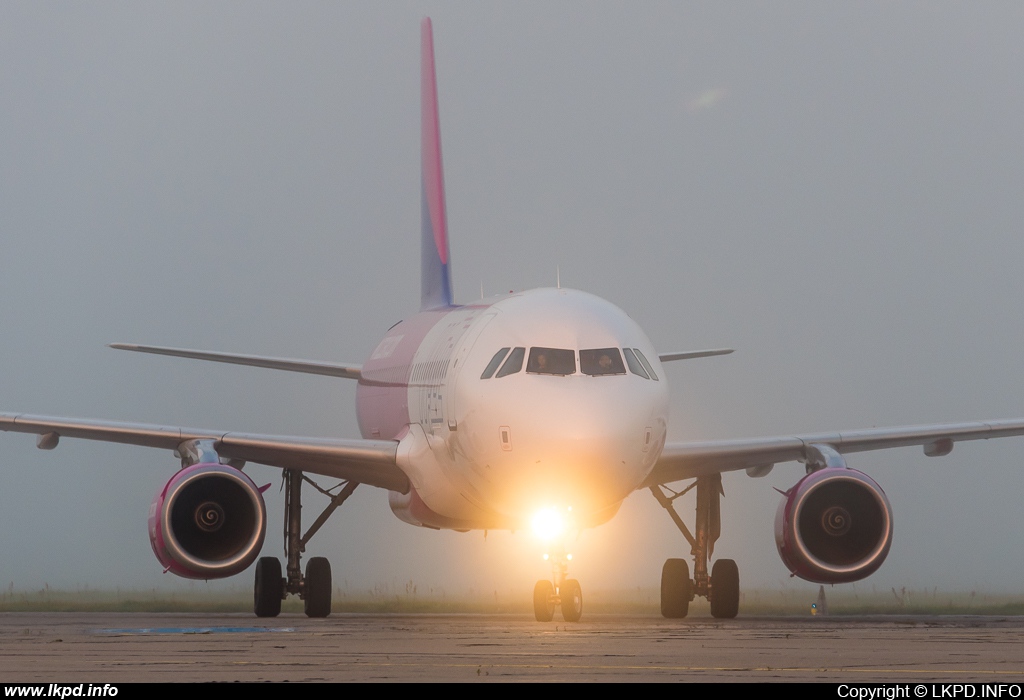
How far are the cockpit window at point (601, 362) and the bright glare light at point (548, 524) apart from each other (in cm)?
154

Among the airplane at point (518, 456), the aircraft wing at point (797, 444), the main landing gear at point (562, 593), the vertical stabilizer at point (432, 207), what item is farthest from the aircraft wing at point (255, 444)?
the vertical stabilizer at point (432, 207)

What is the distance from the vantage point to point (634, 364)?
16.9m

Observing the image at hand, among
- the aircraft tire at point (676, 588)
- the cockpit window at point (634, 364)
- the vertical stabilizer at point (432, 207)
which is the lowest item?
the aircraft tire at point (676, 588)

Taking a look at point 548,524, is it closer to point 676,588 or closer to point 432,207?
point 676,588

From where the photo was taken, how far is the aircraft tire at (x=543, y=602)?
17.6m

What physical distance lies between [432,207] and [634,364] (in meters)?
13.2

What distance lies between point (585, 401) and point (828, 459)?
5.25 m

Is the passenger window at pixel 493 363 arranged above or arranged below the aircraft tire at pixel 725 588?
above

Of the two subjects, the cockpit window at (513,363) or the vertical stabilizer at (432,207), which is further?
the vertical stabilizer at (432,207)

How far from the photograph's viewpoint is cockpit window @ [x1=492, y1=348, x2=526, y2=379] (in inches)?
665

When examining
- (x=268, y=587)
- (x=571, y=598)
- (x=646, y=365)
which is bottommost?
(x=268, y=587)

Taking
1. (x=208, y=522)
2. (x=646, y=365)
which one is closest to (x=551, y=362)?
(x=646, y=365)

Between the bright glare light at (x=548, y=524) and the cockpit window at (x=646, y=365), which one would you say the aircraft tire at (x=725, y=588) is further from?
the cockpit window at (x=646, y=365)
